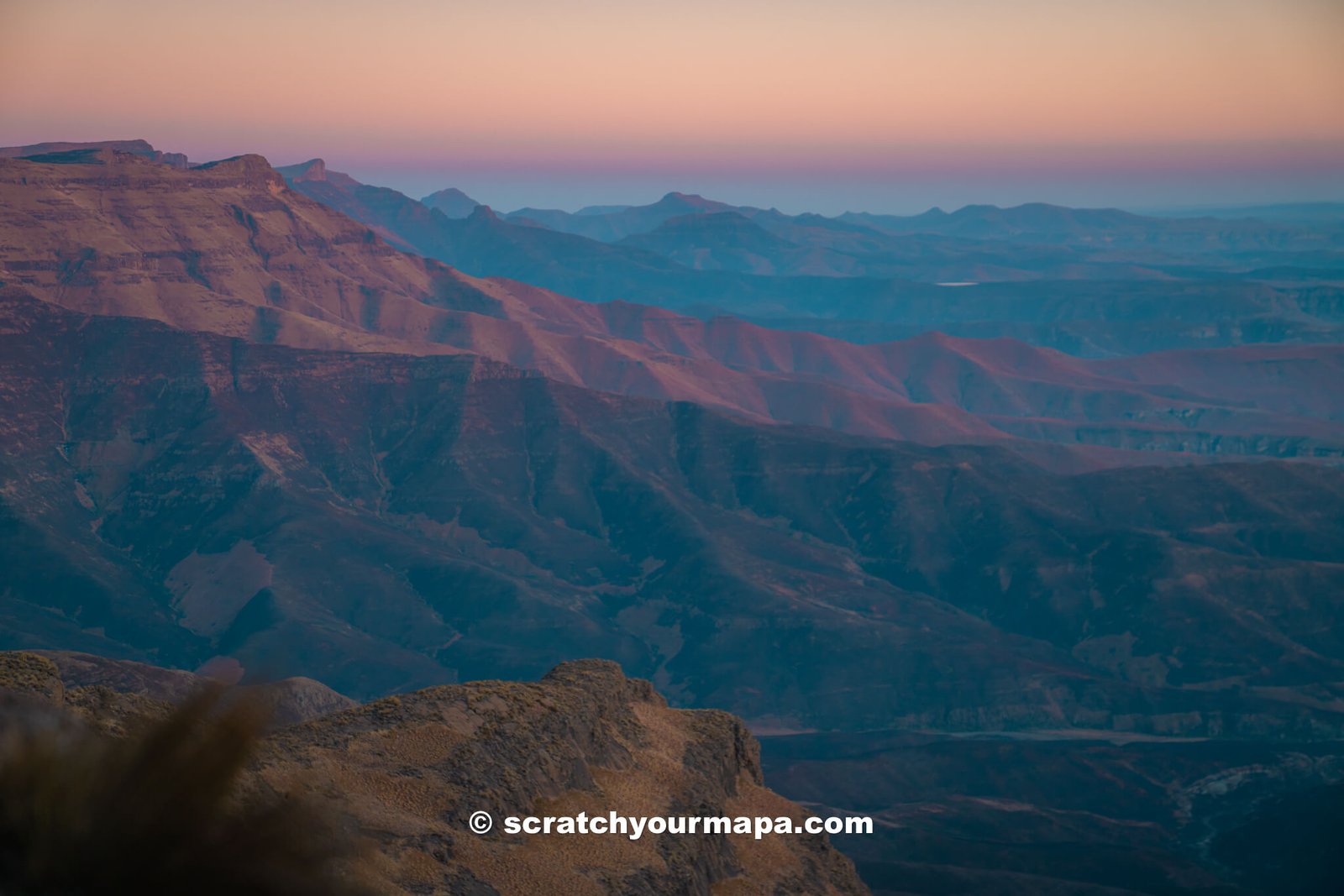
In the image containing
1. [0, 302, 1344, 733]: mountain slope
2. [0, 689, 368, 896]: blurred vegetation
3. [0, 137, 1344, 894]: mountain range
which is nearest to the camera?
[0, 689, 368, 896]: blurred vegetation

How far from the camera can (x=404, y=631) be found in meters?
143

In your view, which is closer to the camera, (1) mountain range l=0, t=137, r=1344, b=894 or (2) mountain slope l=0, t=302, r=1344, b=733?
(1) mountain range l=0, t=137, r=1344, b=894

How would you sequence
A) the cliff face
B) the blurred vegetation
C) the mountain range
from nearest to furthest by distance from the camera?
the blurred vegetation < the cliff face < the mountain range

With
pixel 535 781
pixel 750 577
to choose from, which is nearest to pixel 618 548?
pixel 750 577

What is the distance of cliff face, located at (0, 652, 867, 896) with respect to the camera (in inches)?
1017

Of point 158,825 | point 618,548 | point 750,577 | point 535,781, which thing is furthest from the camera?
point 618,548

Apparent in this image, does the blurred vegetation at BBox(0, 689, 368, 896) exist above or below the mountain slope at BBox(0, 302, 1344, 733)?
above

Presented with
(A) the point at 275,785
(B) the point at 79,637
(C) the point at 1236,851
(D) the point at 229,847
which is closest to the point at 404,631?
(B) the point at 79,637

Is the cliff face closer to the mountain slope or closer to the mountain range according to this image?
the mountain range

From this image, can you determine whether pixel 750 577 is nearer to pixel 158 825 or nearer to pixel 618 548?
pixel 618 548

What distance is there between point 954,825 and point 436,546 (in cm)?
9129

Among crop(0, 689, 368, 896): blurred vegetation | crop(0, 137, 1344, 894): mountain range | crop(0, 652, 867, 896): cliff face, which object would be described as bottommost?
crop(0, 137, 1344, 894): mountain range

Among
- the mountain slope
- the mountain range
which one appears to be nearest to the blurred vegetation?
the mountain range

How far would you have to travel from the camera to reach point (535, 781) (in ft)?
108
